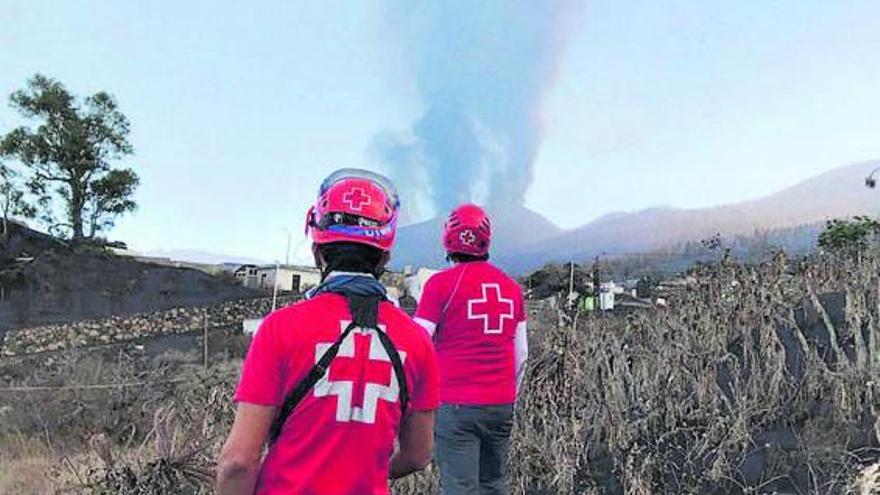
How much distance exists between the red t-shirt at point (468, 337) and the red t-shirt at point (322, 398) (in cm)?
200

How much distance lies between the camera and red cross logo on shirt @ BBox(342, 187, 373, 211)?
220 cm

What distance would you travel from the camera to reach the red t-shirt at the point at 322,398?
2.08 meters

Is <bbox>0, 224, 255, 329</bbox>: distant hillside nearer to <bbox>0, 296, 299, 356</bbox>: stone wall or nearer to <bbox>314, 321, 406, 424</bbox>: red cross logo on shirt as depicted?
<bbox>0, 296, 299, 356</bbox>: stone wall

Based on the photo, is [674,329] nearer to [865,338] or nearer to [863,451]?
[865,338]

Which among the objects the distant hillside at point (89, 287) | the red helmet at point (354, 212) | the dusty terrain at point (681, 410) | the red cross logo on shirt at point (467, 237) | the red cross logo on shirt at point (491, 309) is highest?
the distant hillside at point (89, 287)

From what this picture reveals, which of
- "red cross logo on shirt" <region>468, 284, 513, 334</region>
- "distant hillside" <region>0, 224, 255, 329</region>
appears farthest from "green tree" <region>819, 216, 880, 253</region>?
"distant hillside" <region>0, 224, 255, 329</region>

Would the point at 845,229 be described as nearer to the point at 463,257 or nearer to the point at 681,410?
the point at 681,410

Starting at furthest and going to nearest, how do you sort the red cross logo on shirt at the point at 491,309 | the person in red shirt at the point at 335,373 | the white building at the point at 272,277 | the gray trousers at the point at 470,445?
the white building at the point at 272,277, the red cross logo on shirt at the point at 491,309, the gray trousers at the point at 470,445, the person in red shirt at the point at 335,373

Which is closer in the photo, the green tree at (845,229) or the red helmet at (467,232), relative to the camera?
the red helmet at (467,232)

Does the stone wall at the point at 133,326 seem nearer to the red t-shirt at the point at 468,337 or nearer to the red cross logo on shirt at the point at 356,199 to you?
the red t-shirt at the point at 468,337

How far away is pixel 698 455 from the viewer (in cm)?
553

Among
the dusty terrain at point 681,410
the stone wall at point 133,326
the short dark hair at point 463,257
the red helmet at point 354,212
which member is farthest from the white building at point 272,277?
the red helmet at point 354,212

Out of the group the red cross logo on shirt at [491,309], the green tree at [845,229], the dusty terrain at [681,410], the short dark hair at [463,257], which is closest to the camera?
the red cross logo on shirt at [491,309]

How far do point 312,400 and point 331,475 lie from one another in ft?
0.60
